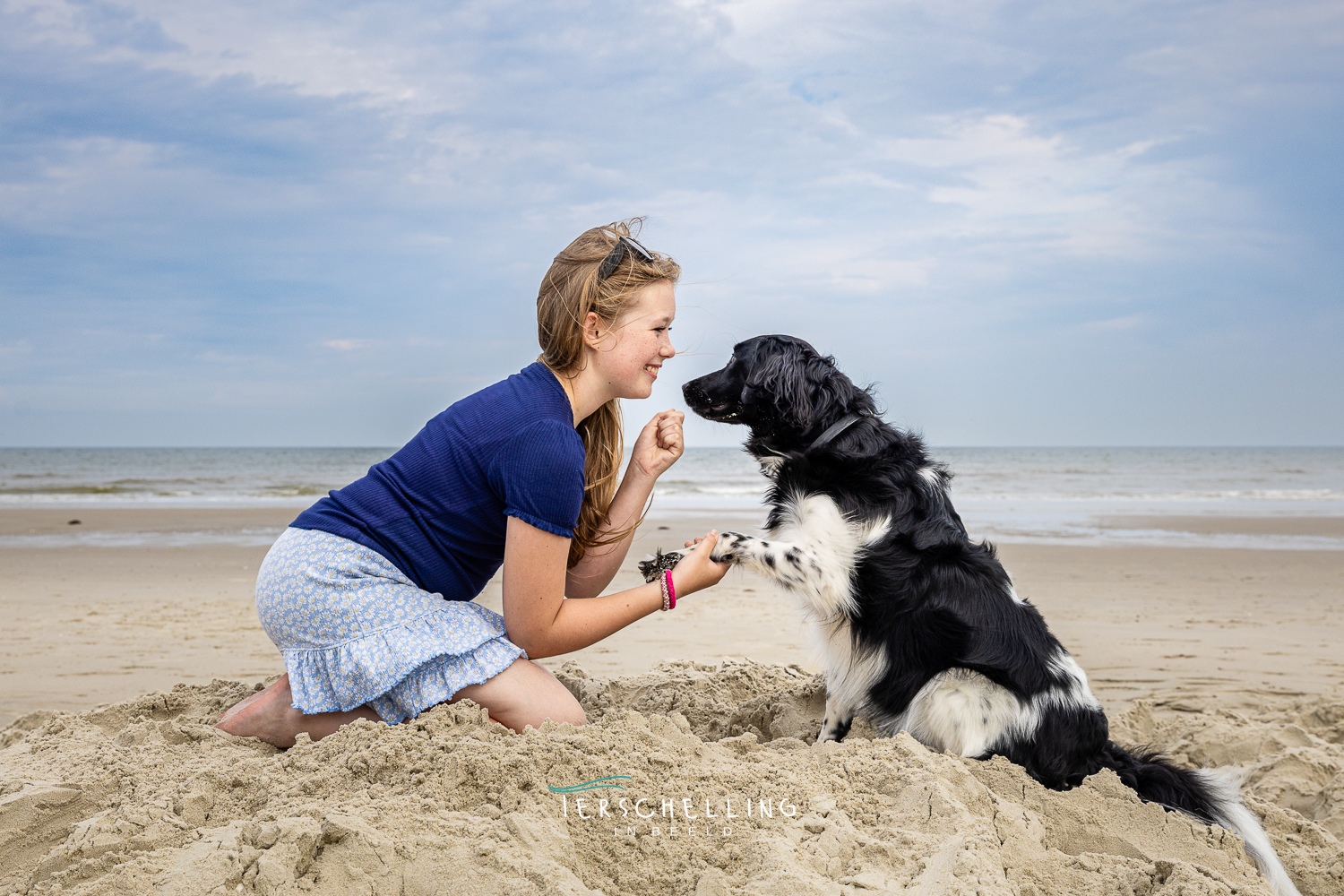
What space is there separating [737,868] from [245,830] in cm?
110

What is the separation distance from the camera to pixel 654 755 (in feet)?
7.24

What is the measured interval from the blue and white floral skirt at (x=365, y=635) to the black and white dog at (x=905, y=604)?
0.88 m

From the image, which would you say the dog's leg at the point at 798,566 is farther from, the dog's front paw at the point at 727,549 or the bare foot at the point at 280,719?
the bare foot at the point at 280,719

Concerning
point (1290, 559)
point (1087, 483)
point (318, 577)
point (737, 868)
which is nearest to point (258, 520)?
point (318, 577)

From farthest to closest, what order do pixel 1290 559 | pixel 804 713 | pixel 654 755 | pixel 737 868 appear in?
pixel 1290 559, pixel 804 713, pixel 654 755, pixel 737 868

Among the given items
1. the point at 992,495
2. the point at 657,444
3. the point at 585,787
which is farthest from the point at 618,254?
the point at 992,495

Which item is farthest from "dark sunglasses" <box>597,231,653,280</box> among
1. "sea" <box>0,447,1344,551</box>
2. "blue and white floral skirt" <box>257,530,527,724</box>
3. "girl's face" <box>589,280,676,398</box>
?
"sea" <box>0,447,1344,551</box>

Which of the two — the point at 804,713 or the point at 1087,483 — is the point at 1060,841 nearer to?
the point at 804,713

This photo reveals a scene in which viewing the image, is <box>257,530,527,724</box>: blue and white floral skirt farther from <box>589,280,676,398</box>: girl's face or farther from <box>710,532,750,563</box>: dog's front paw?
<box>589,280,676,398</box>: girl's face

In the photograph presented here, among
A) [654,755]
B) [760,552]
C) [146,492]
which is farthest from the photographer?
→ [146,492]

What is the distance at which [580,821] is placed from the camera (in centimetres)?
194

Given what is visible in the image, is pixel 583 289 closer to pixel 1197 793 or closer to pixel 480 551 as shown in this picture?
pixel 480 551

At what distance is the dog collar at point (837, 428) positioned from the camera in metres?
2.83

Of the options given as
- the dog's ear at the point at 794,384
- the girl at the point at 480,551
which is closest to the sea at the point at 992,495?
the dog's ear at the point at 794,384
